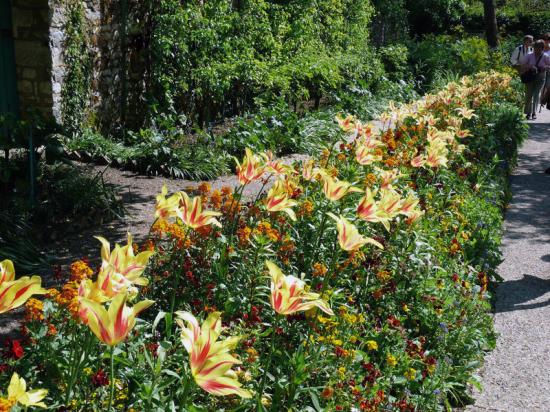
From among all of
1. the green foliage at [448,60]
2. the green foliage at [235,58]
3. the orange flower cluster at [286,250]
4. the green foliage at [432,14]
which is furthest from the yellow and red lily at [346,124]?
the green foliage at [432,14]

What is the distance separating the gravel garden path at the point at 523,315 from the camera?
3.83 metres

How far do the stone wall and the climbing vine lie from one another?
0.21 meters

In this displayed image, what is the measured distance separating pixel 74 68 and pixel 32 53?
1.52 ft

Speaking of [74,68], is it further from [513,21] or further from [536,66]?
[513,21]

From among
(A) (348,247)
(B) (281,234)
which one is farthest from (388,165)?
(A) (348,247)

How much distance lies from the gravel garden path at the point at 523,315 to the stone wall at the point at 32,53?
514 cm

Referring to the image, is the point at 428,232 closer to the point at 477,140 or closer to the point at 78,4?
the point at 477,140

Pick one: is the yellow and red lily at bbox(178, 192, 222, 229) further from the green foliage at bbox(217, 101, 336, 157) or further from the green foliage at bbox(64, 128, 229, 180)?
the green foliage at bbox(217, 101, 336, 157)

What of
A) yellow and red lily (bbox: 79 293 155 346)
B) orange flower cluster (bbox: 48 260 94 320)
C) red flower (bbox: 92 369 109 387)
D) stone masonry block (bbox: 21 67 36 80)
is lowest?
red flower (bbox: 92 369 109 387)

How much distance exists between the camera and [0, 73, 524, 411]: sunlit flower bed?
2.00 metres

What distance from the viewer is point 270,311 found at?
3.42 m

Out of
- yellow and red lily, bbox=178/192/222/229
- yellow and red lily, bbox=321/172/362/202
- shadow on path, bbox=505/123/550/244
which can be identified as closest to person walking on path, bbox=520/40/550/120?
shadow on path, bbox=505/123/550/244

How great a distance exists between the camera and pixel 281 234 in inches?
163

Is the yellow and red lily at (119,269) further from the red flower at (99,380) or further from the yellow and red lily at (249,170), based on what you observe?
the yellow and red lily at (249,170)
